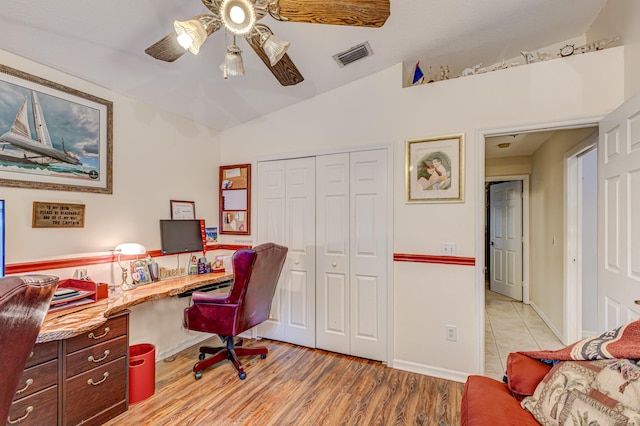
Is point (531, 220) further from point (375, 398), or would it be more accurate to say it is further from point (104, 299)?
point (104, 299)

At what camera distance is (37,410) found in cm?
155

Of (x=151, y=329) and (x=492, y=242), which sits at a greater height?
(x=492, y=242)

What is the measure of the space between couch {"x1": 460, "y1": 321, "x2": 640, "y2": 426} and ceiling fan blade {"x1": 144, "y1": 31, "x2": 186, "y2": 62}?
224cm

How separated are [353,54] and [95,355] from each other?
276 cm

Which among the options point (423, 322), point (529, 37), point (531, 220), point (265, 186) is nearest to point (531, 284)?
point (531, 220)

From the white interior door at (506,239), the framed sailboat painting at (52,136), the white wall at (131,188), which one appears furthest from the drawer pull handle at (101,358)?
the white interior door at (506,239)

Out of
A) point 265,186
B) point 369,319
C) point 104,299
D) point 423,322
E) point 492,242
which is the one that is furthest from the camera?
point 492,242

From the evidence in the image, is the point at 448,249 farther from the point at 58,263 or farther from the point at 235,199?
the point at 58,263

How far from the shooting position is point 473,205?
7.84ft

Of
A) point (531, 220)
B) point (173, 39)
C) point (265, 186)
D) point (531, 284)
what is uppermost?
point (173, 39)

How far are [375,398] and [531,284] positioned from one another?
369 cm

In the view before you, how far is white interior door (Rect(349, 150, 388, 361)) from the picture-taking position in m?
2.70

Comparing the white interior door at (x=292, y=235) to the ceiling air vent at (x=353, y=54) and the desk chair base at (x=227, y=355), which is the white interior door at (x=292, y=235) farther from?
the ceiling air vent at (x=353, y=54)

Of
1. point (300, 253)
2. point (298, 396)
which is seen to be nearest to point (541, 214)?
point (300, 253)
